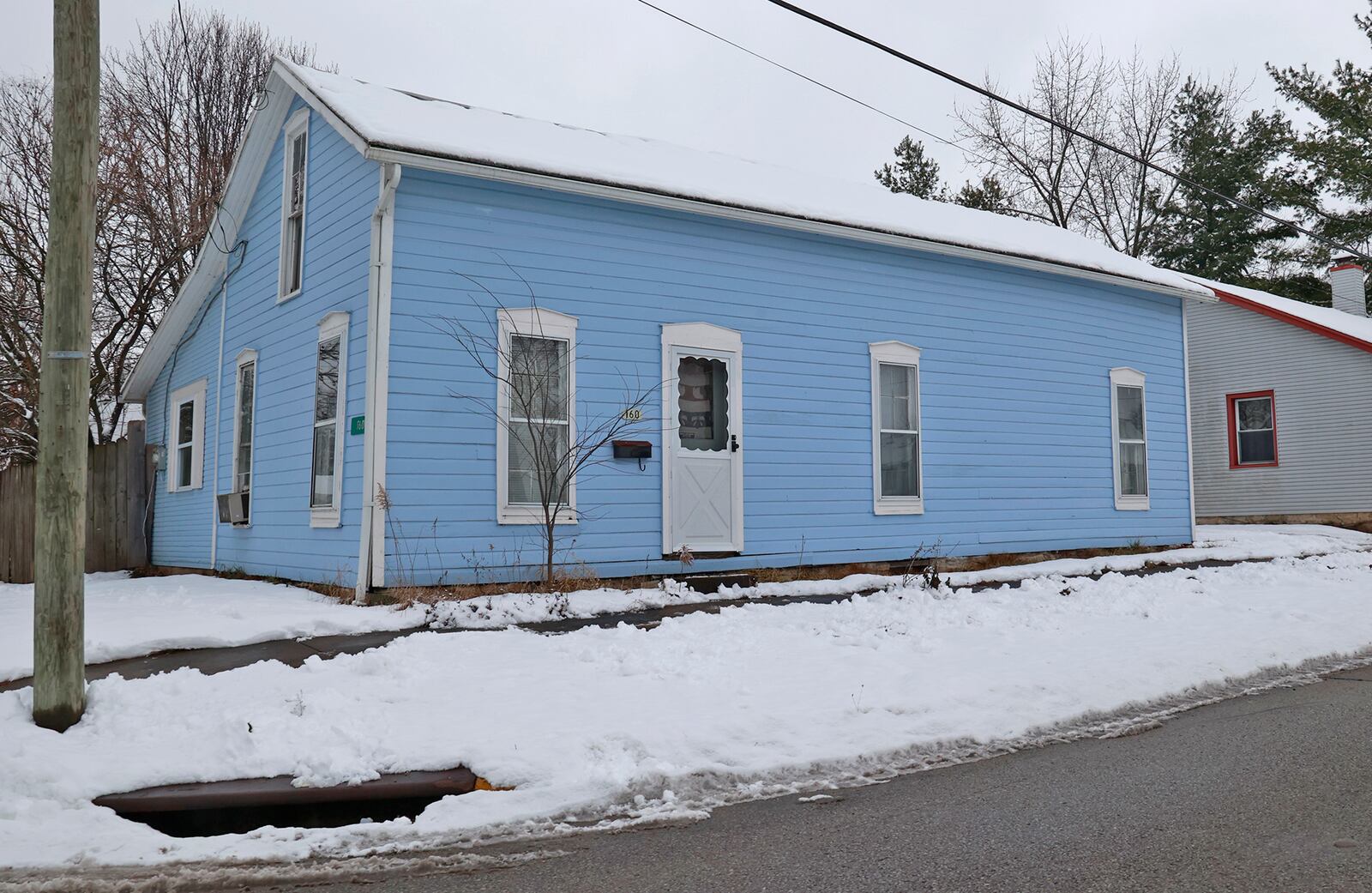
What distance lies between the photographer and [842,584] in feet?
35.7

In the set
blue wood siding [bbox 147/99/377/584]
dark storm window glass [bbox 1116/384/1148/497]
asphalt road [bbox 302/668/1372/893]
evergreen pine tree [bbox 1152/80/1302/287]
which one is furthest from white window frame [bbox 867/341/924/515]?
evergreen pine tree [bbox 1152/80/1302/287]

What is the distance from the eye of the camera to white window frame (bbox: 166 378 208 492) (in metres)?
14.1

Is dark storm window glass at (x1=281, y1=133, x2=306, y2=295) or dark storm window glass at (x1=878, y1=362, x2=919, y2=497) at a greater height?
dark storm window glass at (x1=281, y1=133, x2=306, y2=295)

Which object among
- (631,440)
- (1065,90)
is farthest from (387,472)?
(1065,90)

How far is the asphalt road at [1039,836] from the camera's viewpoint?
11.8 ft

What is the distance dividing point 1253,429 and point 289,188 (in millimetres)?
19943

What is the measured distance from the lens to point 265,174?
13109 mm

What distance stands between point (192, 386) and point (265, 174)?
11.4ft

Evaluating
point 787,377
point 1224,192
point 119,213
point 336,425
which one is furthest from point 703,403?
point 1224,192

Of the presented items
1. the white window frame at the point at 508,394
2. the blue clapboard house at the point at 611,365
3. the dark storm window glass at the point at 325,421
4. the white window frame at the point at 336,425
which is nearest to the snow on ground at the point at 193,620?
the blue clapboard house at the point at 611,365

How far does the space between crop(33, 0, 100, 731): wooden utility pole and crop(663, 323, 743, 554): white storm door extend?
620 cm

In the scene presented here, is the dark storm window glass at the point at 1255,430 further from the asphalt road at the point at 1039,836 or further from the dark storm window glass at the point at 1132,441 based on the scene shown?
the asphalt road at the point at 1039,836

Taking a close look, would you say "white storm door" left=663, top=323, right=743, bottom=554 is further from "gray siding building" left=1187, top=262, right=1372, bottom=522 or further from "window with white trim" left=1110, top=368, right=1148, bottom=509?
"gray siding building" left=1187, top=262, right=1372, bottom=522

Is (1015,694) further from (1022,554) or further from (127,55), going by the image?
(127,55)
